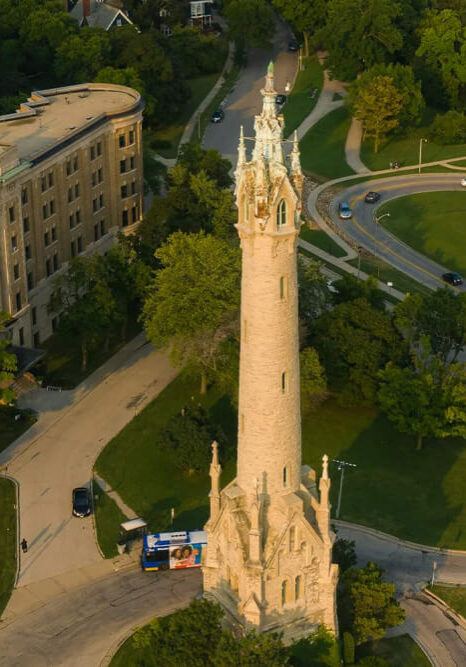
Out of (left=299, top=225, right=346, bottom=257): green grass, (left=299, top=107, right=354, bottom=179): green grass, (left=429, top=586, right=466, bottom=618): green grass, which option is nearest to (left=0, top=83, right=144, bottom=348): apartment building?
(left=299, top=225, right=346, bottom=257): green grass

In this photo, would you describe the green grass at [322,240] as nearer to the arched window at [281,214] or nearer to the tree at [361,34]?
the tree at [361,34]

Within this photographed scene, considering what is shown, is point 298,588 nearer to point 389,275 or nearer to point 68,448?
point 68,448

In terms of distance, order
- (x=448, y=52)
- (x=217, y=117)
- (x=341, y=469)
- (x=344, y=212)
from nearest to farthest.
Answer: (x=341, y=469), (x=344, y=212), (x=217, y=117), (x=448, y=52)

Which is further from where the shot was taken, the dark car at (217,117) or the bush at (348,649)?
the dark car at (217,117)

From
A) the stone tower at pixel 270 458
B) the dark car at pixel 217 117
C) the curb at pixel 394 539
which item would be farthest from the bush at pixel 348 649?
the dark car at pixel 217 117

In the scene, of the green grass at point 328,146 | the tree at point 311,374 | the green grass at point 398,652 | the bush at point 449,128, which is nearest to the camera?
the green grass at point 398,652

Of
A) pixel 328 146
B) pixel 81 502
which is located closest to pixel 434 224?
Answer: pixel 328 146

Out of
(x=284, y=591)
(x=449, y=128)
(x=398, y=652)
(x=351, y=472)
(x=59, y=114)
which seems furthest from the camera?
(x=449, y=128)
